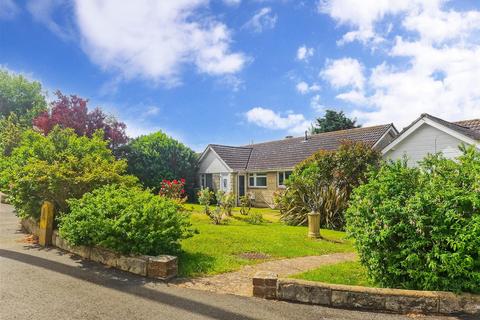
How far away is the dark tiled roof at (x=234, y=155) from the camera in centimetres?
2875

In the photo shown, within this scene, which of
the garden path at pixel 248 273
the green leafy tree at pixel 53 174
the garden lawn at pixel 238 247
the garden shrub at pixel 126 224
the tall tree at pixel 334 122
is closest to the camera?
the garden path at pixel 248 273

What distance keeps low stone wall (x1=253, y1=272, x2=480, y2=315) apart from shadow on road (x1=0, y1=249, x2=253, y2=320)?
1104 millimetres

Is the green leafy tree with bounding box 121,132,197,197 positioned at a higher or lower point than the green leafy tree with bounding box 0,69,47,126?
lower

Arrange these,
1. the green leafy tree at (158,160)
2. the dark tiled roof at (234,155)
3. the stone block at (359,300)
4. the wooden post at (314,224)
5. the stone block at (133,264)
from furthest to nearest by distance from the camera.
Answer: the dark tiled roof at (234,155)
the green leafy tree at (158,160)
the wooden post at (314,224)
the stone block at (133,264)
the stone block at (359,300)

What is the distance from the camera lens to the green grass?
20.1 feet

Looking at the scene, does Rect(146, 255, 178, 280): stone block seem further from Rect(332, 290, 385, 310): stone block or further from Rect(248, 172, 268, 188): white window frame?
Rect(248, 172, 268, 188): white window frame

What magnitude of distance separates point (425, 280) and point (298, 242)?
218 inches

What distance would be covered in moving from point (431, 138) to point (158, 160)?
68.3 feet

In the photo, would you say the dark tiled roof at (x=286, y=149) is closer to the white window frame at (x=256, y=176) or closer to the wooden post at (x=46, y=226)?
the white window frame at (x=256, y=176)

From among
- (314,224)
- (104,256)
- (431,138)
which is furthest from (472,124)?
(104,256)

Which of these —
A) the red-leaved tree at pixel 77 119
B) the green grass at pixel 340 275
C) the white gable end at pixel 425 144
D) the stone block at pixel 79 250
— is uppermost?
the red-leaved tree at pixel 77 119

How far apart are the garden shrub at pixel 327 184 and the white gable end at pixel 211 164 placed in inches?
490

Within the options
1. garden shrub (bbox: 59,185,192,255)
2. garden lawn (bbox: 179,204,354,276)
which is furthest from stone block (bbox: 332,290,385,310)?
garden shrub (bbox: 59,185,192,255)

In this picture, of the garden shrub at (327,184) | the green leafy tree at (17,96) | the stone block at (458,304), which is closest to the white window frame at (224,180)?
the garden shrub at (327,184)
